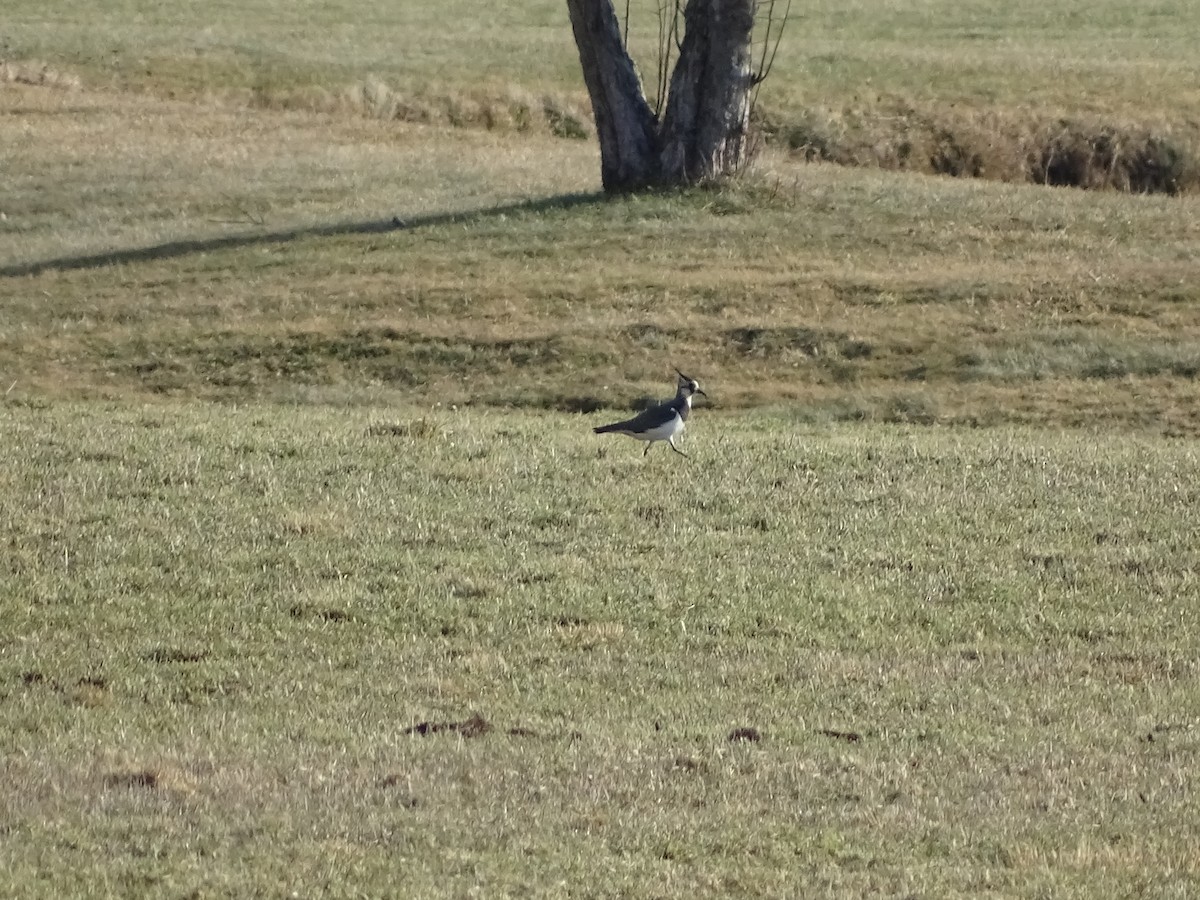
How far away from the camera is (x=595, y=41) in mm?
25562

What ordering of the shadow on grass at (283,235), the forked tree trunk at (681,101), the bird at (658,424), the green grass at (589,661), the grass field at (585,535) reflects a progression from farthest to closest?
the forked tree trunk at (681,101) < the shadow on grass at (283,235) < the bird at (658,424) < the grass field at (585,535) < the green grass at (589,661)

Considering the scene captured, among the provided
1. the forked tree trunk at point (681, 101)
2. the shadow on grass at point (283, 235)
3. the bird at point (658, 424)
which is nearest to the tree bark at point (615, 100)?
the forked tree trunk at point (681, 101)

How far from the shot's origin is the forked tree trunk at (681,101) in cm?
2470

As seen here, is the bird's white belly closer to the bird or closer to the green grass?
the bird

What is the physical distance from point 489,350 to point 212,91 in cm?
2180

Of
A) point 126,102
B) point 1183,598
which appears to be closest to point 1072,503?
point 1183,598

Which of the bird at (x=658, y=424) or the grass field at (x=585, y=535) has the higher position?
the bird at (x=658, y=424)

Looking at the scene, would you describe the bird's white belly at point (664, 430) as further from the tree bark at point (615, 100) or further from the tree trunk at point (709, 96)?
the tree bark at point (615, 100)

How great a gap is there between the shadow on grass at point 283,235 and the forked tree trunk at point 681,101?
811 millimetres

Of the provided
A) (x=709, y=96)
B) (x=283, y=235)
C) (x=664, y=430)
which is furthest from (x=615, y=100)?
(x=664, y=430)

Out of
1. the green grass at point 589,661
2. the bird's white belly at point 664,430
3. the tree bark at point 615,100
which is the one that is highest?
the tree bark at point 615,100

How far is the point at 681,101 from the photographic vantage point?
25250 mm

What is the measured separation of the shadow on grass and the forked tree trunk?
0.81 m

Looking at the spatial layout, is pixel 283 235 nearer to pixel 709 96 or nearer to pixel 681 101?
pixel 681 101
